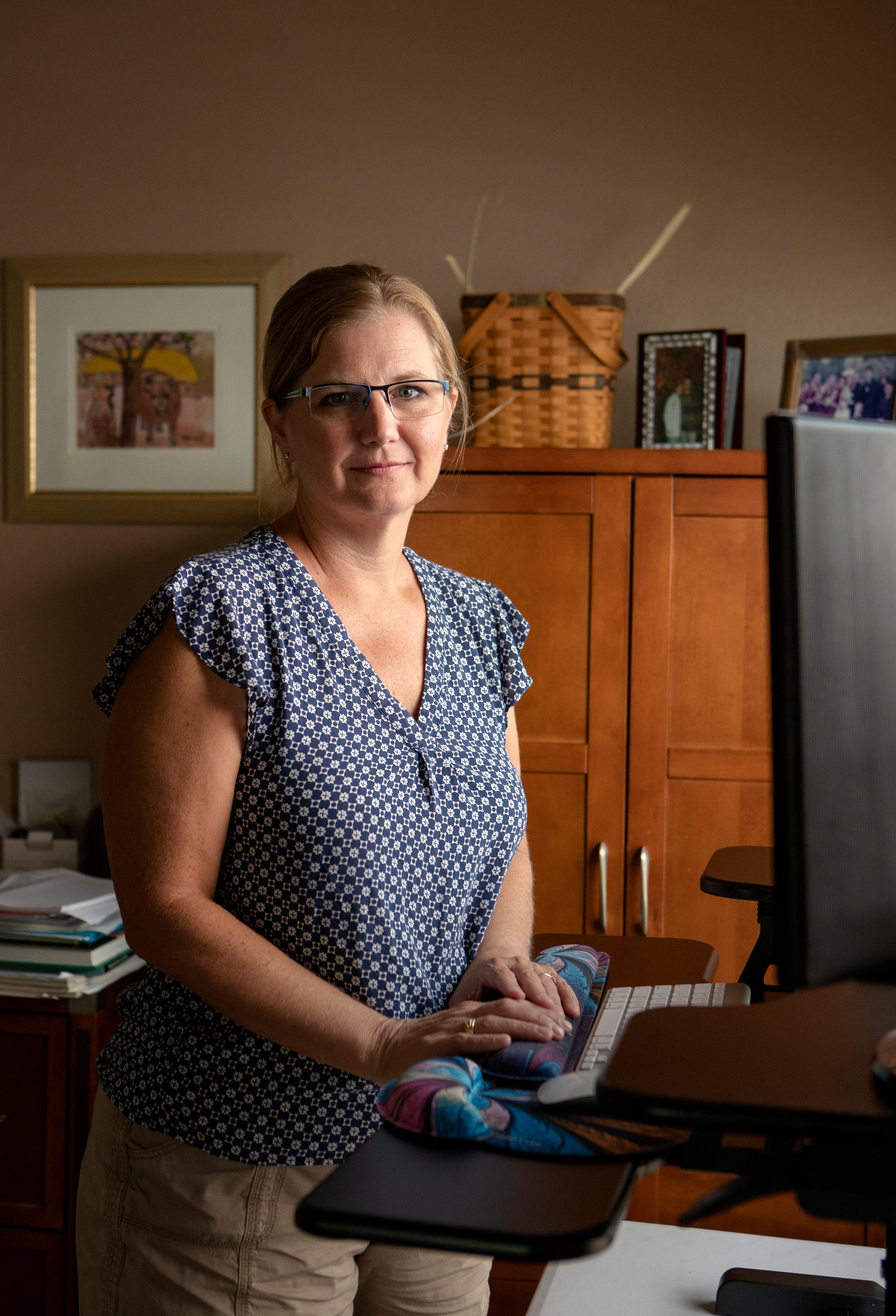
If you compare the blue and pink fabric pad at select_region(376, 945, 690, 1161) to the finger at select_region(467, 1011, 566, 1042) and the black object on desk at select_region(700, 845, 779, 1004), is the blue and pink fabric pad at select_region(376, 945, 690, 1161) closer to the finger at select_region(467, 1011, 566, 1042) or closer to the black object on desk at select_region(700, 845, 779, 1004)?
the finger at select_region(467, 1011, 566, 1042)

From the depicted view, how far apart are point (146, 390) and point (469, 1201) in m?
2.40

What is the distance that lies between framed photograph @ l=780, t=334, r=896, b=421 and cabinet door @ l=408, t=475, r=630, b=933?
17.6 inches

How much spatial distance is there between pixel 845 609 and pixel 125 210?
8.34 feet

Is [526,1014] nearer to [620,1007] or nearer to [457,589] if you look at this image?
[620,1007]

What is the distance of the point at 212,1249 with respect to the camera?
1092 mm

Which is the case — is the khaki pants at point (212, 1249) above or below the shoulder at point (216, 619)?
below

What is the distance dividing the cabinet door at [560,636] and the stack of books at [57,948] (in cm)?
82

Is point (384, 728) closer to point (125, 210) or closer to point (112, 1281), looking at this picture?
point (112, 1281)

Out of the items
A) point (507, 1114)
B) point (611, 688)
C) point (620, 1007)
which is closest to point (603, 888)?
point (611, 688)

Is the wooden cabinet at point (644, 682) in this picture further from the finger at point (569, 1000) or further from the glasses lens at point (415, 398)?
the finger at point (569, 1000)

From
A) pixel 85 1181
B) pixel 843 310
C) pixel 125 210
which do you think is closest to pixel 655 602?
pixel 843 310

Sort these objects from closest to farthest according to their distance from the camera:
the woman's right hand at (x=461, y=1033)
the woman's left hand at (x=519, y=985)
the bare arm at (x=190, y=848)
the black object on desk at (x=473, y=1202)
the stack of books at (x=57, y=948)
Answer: the black object on desk at (x=473, y=1202) < the woman's right hand at (x=461, y=1033) < the woman's left hand at (x=519, y=985) < the bare arm at (x=190, y=848) < the stack of books at (x=57, y=948)

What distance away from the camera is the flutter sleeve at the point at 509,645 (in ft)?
4.68

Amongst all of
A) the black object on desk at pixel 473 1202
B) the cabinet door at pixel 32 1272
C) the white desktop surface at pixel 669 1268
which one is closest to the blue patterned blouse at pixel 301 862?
the white desktop surface at pixel 669 1268
